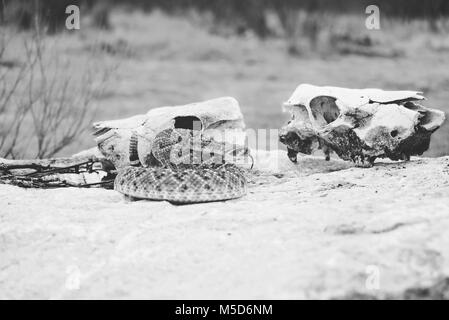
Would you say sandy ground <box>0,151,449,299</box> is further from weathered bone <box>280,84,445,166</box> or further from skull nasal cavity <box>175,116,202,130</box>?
skull nasal cavity <box>175,116,202,130</box>

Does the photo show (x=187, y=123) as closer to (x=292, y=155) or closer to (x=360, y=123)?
(x=292, y=155)

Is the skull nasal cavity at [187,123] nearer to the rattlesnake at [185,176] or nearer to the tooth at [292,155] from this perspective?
the rattlesnake at [185,176]

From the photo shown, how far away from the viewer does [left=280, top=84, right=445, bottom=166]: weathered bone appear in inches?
153

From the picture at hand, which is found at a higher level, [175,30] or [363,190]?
[175,30]

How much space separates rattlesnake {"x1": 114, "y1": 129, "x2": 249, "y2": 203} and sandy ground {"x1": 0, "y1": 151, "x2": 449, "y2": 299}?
0.26 ft

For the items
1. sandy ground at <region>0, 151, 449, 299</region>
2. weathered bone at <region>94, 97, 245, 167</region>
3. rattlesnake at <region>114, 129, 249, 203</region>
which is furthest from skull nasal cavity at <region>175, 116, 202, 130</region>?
sandy ground at <region>0, 151, 449, 299</region>

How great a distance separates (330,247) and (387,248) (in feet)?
0.72

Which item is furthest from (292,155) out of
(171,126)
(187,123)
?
(171,126)

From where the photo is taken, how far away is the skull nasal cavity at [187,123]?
4.25 m

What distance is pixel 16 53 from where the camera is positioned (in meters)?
6.02

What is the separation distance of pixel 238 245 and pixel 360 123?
191 cm

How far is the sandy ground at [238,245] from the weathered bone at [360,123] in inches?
21.0
